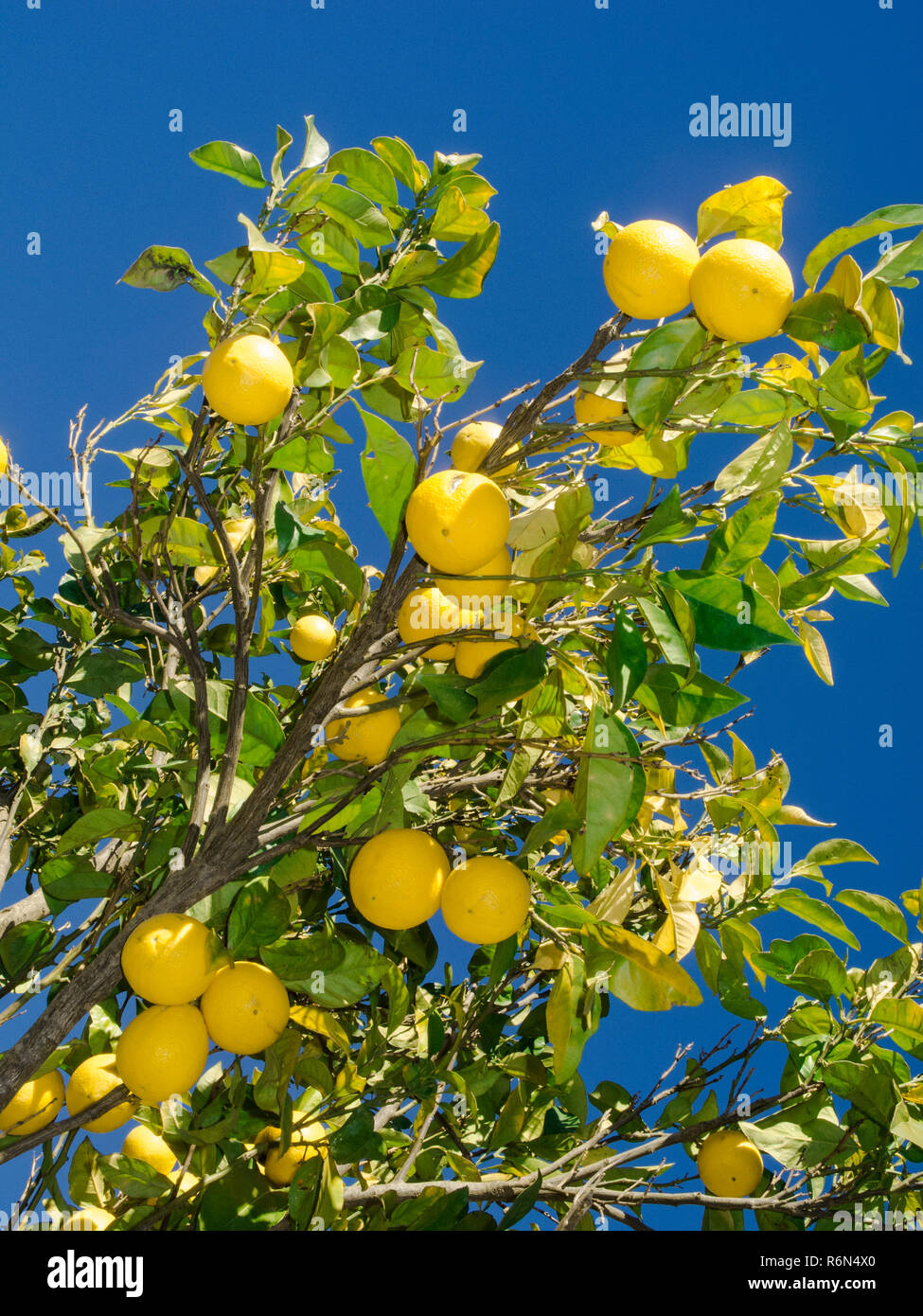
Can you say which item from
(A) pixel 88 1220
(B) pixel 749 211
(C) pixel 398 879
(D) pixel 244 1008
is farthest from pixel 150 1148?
(B) pixel 749 211

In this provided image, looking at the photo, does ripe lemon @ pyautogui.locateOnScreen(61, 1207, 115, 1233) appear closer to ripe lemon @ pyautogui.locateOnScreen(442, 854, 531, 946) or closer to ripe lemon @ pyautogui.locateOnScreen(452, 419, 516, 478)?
ripe lemon @ pyautogui.locateOnScreen(442, 854, 531, 946)

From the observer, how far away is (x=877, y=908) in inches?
69.5

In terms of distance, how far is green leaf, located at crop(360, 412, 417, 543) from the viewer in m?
1.28

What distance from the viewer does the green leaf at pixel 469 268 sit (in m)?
1.27

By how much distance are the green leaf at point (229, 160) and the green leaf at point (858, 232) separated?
73cm

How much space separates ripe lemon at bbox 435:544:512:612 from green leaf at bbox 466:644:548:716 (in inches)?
4.2

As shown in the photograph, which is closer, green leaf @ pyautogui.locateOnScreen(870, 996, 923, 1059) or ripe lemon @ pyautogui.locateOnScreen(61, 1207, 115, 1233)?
ripe lemon @ pyautogui.locateOnScreen(61, 1207, 115, 1233)

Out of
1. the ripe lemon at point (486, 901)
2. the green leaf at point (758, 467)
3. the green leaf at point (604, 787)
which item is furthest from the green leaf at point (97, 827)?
the green leaf at point (758, 467)

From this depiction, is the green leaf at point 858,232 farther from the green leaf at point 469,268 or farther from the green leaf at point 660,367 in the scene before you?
the green leaf at point 469,268

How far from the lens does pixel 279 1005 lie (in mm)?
1349

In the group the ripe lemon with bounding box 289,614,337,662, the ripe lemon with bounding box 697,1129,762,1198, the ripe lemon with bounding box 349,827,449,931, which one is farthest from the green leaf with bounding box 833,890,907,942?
the ripe lemon with bounding box 289,614,337,662

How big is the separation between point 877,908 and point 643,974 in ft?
2.27

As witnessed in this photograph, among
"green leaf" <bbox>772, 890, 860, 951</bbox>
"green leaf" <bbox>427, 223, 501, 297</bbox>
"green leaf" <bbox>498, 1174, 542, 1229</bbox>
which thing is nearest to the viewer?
"green leaf" <bbox>427, 223, 501, 297</bbox>
